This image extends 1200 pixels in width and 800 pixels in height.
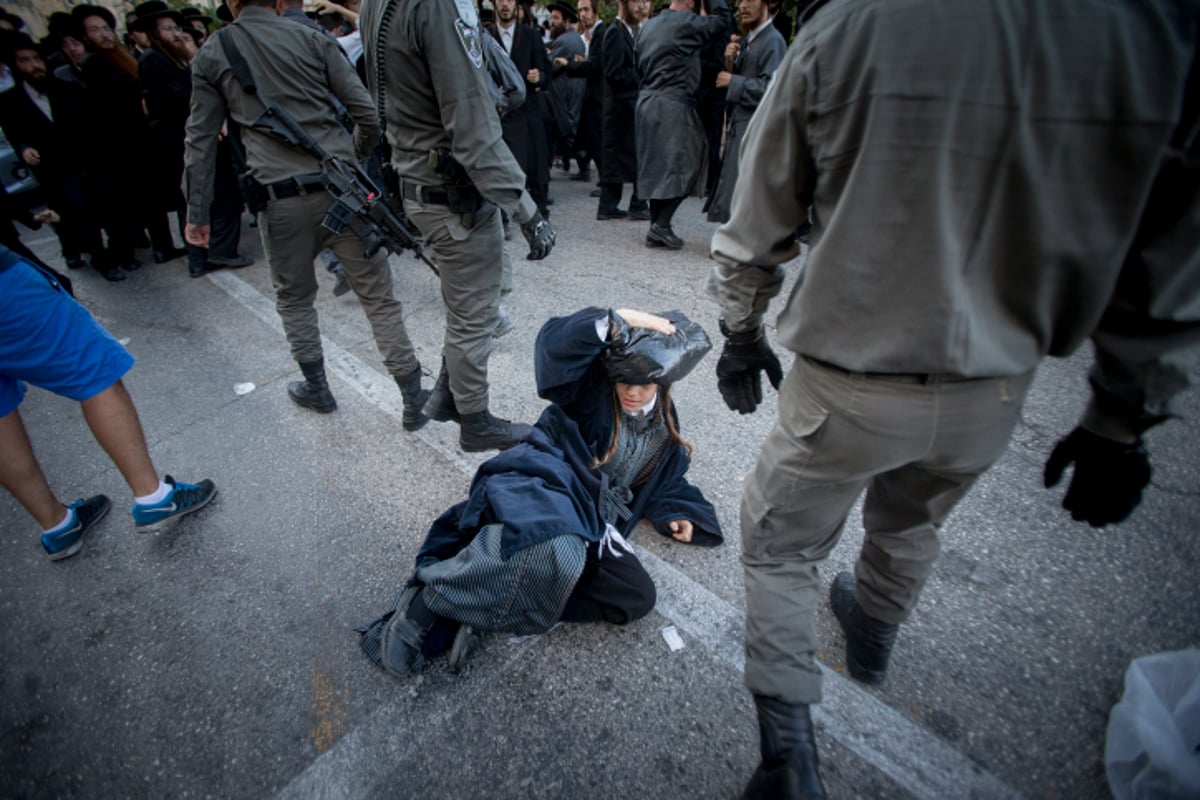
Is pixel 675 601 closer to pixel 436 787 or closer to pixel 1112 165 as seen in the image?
pixel 436 787

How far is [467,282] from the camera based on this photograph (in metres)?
2.48

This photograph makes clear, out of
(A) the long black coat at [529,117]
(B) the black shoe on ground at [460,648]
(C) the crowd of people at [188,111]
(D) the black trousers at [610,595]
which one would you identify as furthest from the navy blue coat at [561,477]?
(A) the long black coat at [529,117]

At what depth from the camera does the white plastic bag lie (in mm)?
1249

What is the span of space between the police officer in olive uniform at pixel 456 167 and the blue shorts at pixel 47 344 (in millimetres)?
1269

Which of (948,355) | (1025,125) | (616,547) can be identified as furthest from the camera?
(616,547)

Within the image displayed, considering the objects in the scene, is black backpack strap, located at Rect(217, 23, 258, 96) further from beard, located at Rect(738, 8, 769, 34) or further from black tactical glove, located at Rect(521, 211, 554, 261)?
beard, located at Rect(738, 8, 769, 34)

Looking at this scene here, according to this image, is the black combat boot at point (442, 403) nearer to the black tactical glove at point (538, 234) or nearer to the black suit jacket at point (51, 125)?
the black tactical glove at point (538, 234)

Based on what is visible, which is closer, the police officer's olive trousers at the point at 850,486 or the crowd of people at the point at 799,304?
the crowd of people at the point at 799,304

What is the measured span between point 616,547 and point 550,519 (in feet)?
1.18

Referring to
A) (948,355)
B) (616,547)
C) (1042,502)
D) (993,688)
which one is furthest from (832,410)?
(1042,502)

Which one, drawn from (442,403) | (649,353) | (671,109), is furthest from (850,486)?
(671,109)

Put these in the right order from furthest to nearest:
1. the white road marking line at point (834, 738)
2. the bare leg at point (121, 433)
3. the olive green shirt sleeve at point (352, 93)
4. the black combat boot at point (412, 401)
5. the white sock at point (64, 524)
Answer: the black combat boot at point (412, 401) → the olive green shirt sleeve at point (352, 93) → the white sock at point (64, 524) → the bare leg at point (121, 433) → the white road marking line at point (834, 738)

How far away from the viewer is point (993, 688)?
1.66m

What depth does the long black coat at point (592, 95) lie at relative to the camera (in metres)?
5.56
